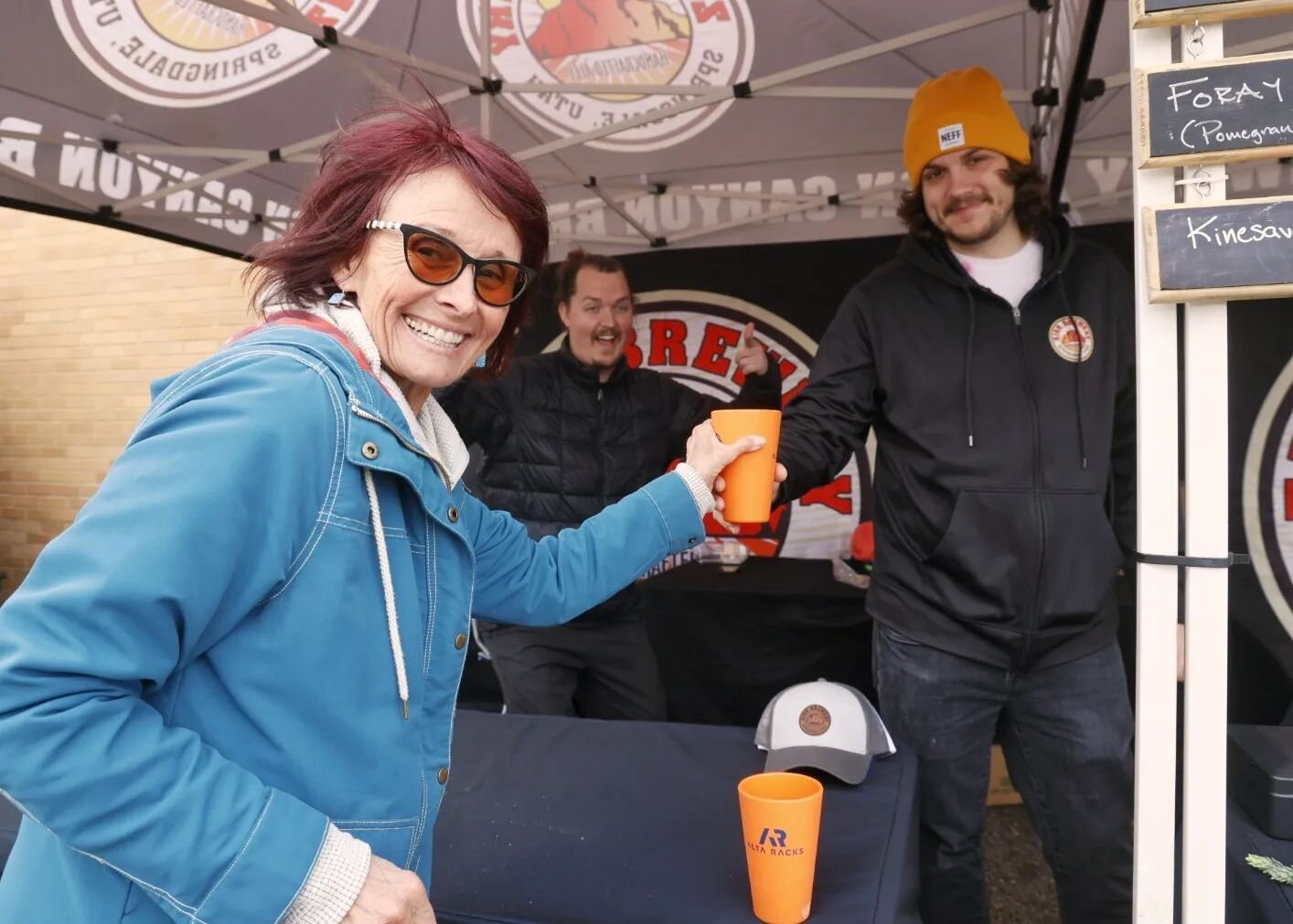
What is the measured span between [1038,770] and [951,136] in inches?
58.1

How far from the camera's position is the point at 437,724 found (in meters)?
0.98

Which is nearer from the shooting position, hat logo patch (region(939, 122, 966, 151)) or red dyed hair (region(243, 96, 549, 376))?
red dyed hair (region(243, 96, 549, 376))

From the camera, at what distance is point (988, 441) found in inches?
73.9

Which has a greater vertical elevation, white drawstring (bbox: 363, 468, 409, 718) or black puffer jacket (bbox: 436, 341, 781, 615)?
black puffer jacket (bbox: 436, 341, 781, 615)

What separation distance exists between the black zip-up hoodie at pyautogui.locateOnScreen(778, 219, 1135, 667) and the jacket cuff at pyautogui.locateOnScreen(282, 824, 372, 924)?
4.21 ft

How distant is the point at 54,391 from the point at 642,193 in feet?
17.7

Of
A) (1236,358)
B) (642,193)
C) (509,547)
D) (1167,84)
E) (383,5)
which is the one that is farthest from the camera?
(642,193)

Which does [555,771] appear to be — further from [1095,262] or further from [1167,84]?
[1095,262]

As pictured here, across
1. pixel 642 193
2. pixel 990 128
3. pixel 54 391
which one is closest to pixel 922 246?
pixel 990 128

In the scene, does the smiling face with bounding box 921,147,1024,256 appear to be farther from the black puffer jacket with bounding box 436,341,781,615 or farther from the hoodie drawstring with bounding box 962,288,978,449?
the black puffer jacket with bounding box 436,341,781,615

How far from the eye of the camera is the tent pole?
2.08 metres

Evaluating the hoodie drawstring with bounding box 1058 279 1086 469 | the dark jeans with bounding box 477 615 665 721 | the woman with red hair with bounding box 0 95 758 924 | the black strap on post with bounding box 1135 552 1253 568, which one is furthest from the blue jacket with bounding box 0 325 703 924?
the dark jeans with bounding box 477 615 665 721

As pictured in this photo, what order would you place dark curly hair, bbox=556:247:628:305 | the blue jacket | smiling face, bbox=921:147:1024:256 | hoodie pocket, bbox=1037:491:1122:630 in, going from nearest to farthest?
the blue jacket → hoodie pocket, bbox=1037:491:1122:630 → smiling face, bbox=921:147:1024:256 → dark curly hair, bbox=556:247:628:305

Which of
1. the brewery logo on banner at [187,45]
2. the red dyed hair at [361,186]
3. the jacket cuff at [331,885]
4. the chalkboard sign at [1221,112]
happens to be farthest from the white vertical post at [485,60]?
the jacket cuff at [331,885]
